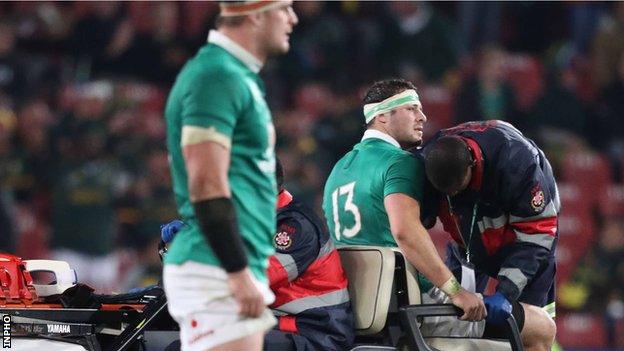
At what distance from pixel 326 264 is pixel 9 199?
5962 millimetres

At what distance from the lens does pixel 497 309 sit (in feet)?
18.1

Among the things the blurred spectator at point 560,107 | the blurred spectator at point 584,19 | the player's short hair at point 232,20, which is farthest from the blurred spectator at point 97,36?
the player's short hair at point 232,20

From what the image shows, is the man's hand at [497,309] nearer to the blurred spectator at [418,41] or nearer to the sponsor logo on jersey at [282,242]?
the sponsor logo on jersey at [282,242]

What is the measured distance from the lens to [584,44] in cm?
1210

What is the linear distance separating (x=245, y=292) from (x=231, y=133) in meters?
0.46

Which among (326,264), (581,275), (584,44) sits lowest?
(581,275)

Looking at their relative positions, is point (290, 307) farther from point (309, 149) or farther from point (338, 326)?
point (309, 149)

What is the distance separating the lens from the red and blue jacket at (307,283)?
5.31m

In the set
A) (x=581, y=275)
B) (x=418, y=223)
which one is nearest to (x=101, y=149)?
(x=581, y=275)

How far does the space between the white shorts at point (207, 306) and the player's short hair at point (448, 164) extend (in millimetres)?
1793

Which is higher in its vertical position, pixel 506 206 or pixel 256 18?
pixel 256 18

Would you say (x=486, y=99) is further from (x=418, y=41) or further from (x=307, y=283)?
(x=307, y=283)

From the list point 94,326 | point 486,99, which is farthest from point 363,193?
point 486,99

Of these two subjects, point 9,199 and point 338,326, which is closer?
point 338,326
